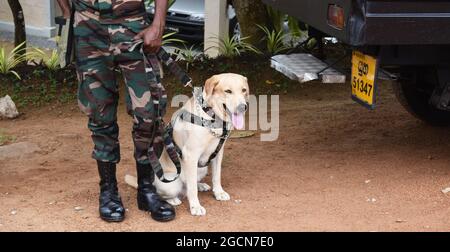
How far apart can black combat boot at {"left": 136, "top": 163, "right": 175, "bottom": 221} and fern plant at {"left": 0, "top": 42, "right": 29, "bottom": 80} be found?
3772mm

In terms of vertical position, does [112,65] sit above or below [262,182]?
above

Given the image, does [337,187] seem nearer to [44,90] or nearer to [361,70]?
[361,70]

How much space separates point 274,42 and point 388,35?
14.2 feet

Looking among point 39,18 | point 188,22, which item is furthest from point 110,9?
point 39,18

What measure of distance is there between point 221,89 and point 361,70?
3.05 feet

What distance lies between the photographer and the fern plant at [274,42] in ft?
27.8

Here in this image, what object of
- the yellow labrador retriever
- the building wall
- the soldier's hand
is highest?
the soldier's hand

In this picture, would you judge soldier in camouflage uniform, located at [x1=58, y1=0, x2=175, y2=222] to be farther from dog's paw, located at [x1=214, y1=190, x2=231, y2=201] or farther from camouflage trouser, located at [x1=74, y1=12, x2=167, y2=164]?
dog's paw, located at [x1=214, y1=190, x2=231, y2=201]

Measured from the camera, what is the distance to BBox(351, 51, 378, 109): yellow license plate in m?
4.61

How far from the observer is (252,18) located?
8.66 m

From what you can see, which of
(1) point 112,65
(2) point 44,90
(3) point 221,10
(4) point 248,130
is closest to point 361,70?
(1) point 112,65

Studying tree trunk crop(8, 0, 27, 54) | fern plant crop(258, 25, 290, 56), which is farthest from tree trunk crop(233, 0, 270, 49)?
tree trunk crop(8, 0, 27, 54)

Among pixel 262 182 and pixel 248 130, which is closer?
pixel 262 182

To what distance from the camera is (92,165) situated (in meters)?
5.71
